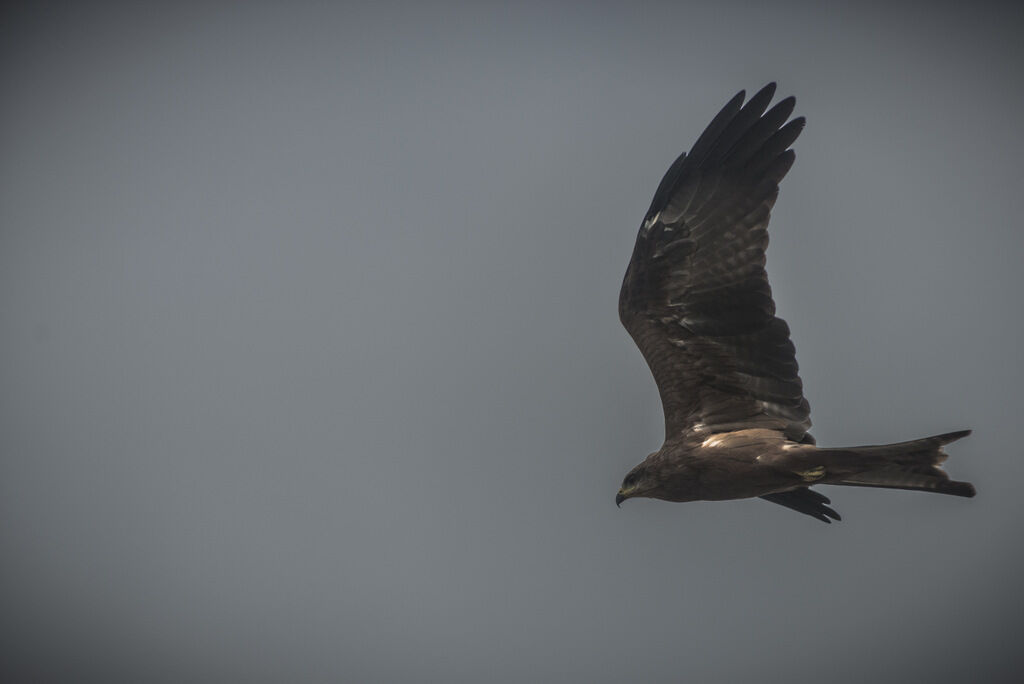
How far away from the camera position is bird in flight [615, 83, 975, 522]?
25.7ft

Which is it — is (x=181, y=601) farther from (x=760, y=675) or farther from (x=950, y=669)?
(x=950, y=669)

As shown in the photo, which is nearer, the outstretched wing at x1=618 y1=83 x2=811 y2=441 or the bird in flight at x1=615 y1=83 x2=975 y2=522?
the bird in flight at x1=615 y1=83 x2=975 y2=522

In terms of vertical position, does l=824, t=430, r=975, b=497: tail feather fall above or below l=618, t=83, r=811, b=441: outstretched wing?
below

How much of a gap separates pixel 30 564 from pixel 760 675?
5662cm

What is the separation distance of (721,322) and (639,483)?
1308mm

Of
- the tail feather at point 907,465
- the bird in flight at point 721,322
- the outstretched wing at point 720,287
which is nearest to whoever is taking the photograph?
the tail feather at point 907,465

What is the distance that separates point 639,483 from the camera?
26.4 feet

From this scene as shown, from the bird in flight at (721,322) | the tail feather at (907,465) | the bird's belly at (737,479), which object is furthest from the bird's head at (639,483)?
the tail feather at (907,465)

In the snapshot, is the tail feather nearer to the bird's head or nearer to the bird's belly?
the bird's belly

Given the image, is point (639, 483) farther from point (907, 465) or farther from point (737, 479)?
point (907, 465)

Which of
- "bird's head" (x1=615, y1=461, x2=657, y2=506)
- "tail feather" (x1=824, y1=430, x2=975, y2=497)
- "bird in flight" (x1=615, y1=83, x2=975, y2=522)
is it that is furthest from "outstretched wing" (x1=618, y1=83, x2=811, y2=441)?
"tail feather" (x1=824, y1=430, x2=975, y2=497)

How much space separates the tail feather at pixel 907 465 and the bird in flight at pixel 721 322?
25 cm

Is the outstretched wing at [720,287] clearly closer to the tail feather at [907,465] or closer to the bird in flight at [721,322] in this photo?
the bird in flight at [721,322]

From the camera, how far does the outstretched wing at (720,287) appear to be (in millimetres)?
7977
